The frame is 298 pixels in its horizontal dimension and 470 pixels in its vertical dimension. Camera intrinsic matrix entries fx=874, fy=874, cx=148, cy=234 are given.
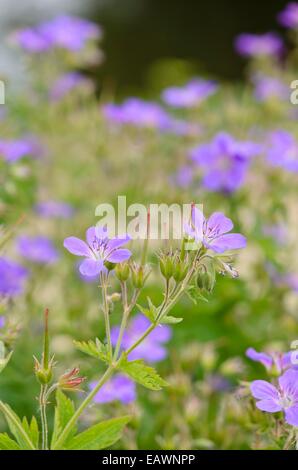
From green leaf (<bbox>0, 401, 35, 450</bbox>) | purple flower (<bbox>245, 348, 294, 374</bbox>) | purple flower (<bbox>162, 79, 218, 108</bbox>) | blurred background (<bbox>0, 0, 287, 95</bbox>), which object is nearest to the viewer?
green leaf (<bbox>0, 401, 35, 450</bbox>)

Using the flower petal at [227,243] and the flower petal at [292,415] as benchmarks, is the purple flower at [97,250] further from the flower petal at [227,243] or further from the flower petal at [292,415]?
the flower petal at [292,415]

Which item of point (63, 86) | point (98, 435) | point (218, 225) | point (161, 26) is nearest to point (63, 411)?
point (98, 435)

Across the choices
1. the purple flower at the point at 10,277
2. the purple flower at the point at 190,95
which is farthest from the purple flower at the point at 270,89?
the purple flower at the point at 10,277

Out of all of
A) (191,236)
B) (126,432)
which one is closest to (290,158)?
(126,432)

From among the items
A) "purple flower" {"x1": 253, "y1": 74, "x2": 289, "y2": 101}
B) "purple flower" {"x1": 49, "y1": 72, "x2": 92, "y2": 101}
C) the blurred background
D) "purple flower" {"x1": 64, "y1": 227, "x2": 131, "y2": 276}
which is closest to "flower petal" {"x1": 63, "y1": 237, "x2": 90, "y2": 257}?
"purple flower" {"x1": 64, "y1": 227, "x2": 131, "y2": 276}

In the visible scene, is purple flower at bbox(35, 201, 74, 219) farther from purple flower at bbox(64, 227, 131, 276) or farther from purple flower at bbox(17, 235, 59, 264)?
purple flower at bbox(64, 227, 131, 276)
